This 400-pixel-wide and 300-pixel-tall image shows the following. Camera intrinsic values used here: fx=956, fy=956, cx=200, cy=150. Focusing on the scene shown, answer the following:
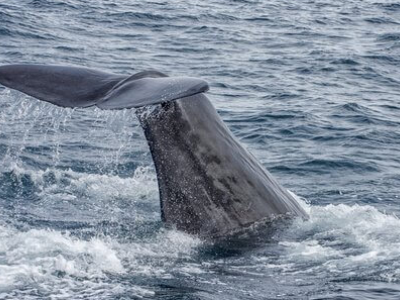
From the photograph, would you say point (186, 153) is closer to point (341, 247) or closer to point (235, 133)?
point (341, 247)

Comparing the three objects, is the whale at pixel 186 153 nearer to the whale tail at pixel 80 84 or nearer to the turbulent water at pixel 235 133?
the whale tail at pixel 80 84

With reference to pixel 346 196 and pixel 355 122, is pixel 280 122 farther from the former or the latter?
pixel 346 196

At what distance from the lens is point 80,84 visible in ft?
25.1

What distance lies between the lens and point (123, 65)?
18578mm

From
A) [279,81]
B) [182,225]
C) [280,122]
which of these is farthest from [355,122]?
[182,225]

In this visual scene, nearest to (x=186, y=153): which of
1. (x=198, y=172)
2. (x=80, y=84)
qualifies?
(x=198, y=172)

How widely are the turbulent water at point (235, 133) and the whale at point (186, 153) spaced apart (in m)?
0.22

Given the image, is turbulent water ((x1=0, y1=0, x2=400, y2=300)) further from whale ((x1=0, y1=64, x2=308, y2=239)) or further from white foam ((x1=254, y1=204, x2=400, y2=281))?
whale ((x1=0, y1=64, x2=308, y2=239))

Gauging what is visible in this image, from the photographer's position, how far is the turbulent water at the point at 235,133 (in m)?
7.43

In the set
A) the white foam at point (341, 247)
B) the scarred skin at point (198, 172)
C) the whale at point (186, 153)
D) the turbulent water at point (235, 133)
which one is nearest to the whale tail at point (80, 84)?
the whale at point (186, 153)

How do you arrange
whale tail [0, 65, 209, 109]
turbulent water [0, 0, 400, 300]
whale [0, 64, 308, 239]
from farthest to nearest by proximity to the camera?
whale [0, 64, 308, 239]
turbulent water [0, 0, 400, 300]
whale tail [0, 65, 209, 109]

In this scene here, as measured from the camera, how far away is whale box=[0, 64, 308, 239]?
7594 mm

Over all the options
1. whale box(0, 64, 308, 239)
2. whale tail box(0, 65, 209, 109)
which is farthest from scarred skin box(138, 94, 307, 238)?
whale tail box(0, 65, 209, 109)

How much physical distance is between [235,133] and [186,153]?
630 cm
